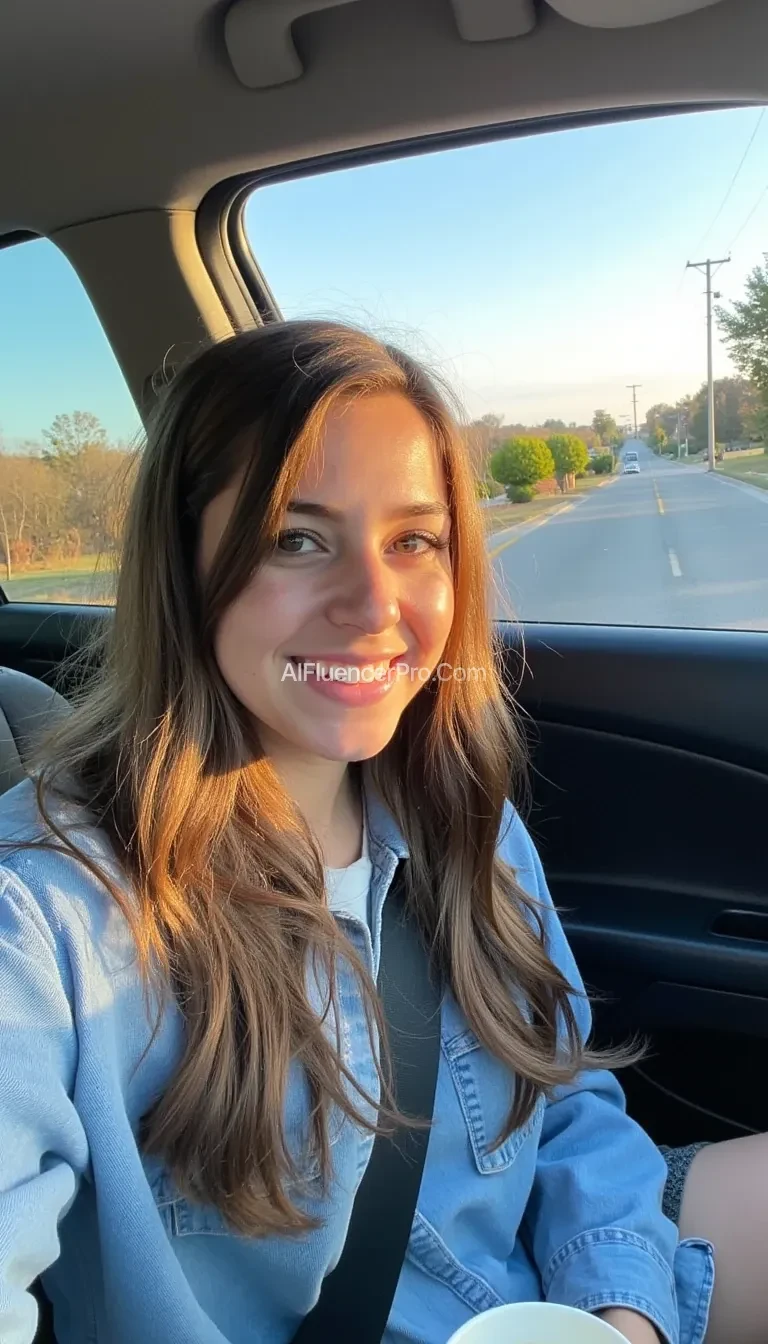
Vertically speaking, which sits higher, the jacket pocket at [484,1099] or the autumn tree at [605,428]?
the autumn tree at [605,428]

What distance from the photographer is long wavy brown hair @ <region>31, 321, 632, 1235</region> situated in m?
1.01

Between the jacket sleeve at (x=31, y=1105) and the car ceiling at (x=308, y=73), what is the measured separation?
1402mm

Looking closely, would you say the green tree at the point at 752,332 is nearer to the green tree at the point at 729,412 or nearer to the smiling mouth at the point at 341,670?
the green tree at the point at 729,412

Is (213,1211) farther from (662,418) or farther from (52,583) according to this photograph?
(52,583)

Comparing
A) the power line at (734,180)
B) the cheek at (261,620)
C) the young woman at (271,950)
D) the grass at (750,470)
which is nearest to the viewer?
the young woman at (271,950)

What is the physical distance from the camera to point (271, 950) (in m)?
1.09

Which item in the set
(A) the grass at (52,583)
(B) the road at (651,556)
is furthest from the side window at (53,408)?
(B) the road at (651,556)

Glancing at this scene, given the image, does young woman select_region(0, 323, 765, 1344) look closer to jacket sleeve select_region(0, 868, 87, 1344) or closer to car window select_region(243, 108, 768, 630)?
jacket sleeve select_region(0, 868, 87, 1344)

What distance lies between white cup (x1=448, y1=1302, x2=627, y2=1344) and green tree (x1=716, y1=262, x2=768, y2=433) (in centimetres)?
157

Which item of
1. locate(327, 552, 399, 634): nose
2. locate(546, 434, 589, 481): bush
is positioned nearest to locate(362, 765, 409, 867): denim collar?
locate(327, 552, 399, 634): nose

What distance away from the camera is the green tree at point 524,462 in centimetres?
196

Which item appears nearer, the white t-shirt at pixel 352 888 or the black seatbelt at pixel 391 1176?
the black seatbelt at pixel 391 1176

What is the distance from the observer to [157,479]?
1161 millimetres

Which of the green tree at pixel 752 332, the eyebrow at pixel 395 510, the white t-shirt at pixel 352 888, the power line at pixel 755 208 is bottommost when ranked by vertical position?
the white t-shirt at pixel 352 888
